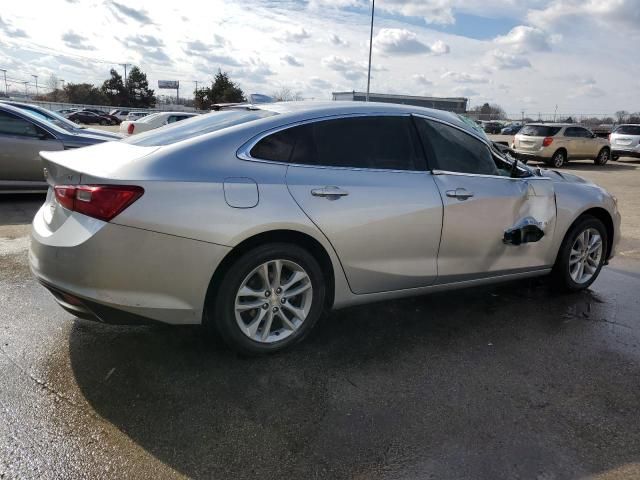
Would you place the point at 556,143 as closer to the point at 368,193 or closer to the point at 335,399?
the point at 368,193

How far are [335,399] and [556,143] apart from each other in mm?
19164

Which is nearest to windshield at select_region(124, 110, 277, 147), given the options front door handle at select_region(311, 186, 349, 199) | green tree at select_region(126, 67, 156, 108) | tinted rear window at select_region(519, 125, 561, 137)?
front door handle at select_region(311, 186, 349, 199)

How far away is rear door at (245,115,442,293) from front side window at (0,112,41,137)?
21.2 feet

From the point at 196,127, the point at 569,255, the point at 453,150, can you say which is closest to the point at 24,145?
the point at 196,127

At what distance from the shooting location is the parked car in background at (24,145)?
8.01m

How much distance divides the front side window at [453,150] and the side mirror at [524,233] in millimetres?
464

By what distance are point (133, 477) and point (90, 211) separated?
4.53 feet

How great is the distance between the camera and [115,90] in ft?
273

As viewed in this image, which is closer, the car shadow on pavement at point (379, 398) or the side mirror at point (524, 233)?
the car shadow on pavement at point (379, 398)

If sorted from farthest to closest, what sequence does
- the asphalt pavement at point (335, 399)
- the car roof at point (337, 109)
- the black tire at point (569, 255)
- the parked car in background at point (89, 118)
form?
the parked car in background at point (89, 118)
the black tire at point (569, 255)
the car roof at point (337, 109)
the asphalt pavement at point (335, 399)

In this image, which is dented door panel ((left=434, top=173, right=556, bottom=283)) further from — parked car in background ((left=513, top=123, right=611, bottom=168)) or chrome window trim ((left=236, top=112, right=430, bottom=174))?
parked car in background ((left=513, top=123, right=611, bottom=168))

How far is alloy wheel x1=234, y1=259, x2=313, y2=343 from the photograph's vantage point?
3230 millimetres

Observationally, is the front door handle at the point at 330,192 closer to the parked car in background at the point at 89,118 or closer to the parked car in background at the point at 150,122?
the parked car in background at the point at 150,122

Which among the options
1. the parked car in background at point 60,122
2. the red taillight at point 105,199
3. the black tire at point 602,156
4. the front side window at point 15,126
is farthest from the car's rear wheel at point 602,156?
the red taillight at point 105,199
